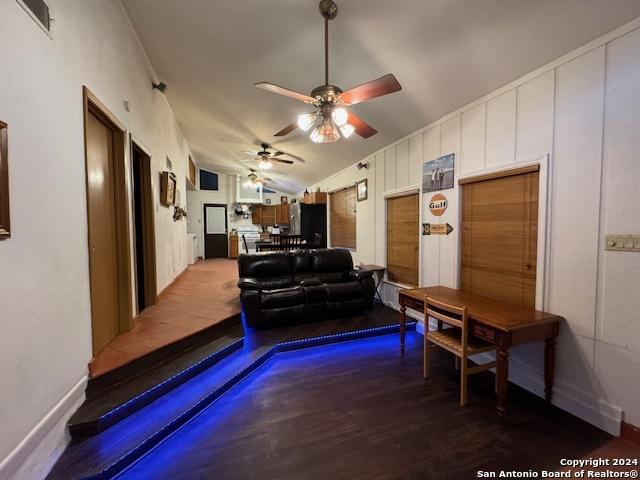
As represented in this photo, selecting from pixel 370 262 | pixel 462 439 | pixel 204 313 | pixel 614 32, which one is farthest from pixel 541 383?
pixel 204 313

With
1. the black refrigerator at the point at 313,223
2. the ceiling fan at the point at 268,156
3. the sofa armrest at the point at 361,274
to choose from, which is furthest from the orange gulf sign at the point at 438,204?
the black refrigerator at the point at 313,223

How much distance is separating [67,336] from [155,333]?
37.6 inches

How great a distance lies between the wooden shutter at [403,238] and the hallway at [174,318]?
Result: 2.49m

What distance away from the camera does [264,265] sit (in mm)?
4035

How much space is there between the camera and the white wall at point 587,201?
1.73 m

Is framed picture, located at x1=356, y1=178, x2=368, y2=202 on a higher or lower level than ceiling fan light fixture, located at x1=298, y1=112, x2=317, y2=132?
lower

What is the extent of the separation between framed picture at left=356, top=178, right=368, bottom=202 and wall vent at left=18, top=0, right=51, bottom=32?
4147mm

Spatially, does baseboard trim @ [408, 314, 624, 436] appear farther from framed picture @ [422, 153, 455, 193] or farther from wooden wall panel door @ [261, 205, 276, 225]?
wooden wall panel door @ [261, 205, 276, 225]

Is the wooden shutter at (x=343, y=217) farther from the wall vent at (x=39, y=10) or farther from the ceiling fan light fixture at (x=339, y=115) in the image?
the wall vent at (x=39, y=10)

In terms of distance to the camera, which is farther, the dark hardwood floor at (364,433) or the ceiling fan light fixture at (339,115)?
the ceiling fan light fixture at (339,115)

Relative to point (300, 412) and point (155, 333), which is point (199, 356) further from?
point (300, 412)

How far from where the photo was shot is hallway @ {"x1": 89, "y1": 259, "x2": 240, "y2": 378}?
2146mm

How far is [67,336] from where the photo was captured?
66.1 inches

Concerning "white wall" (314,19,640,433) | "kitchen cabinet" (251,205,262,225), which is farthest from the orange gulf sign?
"kitchen cabinet" (251,205,262,225)
